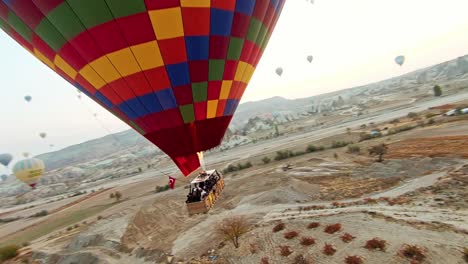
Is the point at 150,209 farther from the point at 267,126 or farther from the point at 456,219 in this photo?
the point at 267,126

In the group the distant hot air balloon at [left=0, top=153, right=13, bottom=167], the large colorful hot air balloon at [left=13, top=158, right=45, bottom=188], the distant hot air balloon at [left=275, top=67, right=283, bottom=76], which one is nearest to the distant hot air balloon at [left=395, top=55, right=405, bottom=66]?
the distant hot air balloon at [left=275, top=67, right=283, bottom=76]

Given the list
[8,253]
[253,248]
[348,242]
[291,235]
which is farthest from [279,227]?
[8,253]

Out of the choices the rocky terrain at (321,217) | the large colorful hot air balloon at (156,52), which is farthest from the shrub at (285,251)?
the large colorful hot air balloon at (156,52)

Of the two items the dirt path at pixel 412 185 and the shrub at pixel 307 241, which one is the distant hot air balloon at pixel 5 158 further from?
the dirt path at pixel 412 185

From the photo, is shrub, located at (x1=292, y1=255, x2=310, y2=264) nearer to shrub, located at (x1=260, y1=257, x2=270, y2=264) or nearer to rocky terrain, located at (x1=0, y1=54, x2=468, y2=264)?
rocky terrain, located at (x1=0, y1=54, x2=468, y2=264)

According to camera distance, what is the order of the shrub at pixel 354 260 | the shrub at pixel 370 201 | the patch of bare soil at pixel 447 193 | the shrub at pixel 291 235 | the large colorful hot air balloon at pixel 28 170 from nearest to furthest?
the shrub at pixel 354 260
the shrub at pixel 291 235
the patch of bare soil at pixel 447 193
the shrub at pixel 370 201
the large colorful hot air balloon at pixel 28 170

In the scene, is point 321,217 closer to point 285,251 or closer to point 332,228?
point 332,228

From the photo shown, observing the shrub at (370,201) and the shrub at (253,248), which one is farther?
the shrub at (370,201)
